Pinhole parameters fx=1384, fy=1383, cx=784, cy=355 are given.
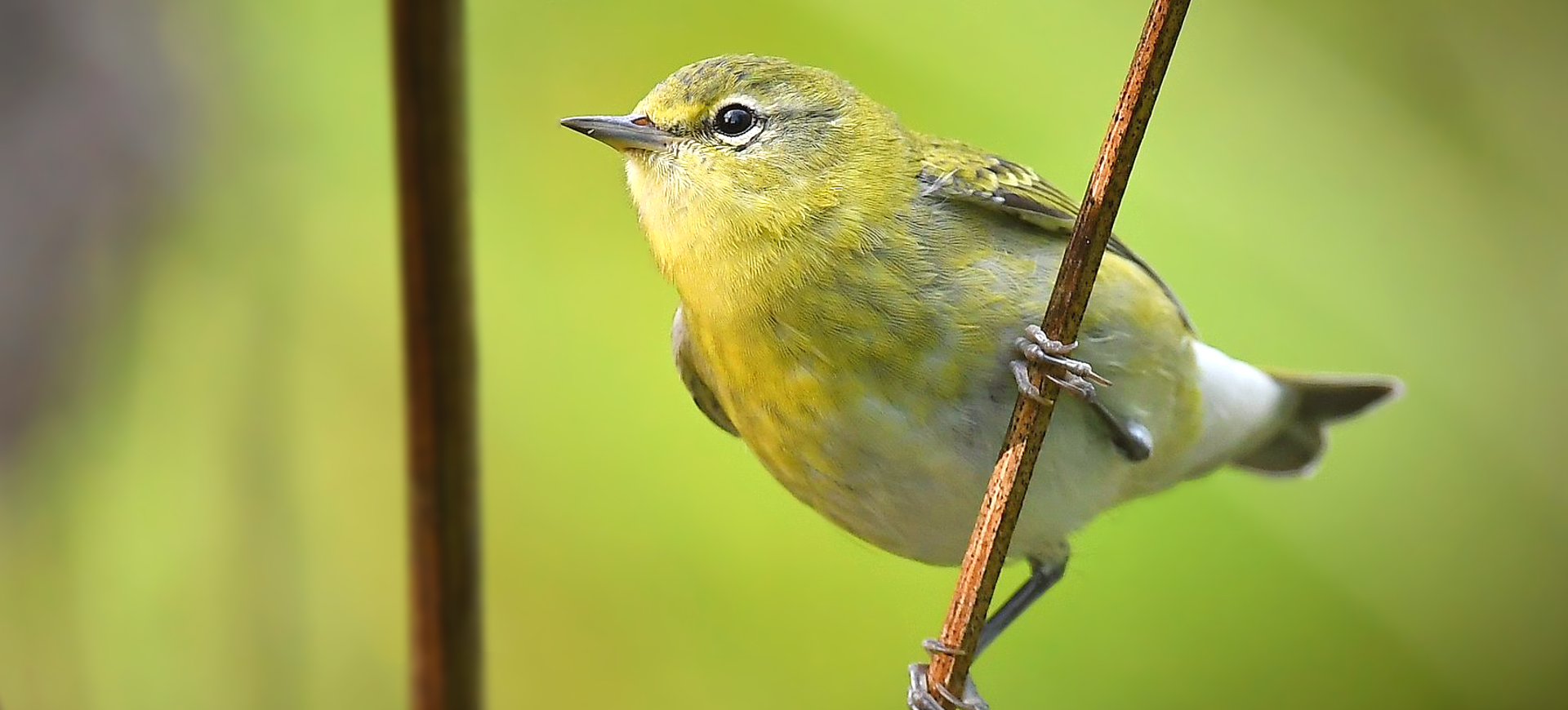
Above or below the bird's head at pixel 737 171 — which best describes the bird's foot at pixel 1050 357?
below

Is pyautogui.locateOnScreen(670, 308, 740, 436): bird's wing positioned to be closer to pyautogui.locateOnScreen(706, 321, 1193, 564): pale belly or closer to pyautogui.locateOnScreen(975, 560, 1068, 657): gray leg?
pyautogui.locateOnScreen(706, 321, 1193, 564): pale belly

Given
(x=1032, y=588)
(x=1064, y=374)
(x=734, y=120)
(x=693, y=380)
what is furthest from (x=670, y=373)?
(x=1064, y=374)

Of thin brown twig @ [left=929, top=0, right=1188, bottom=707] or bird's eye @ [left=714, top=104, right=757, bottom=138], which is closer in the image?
thin brown twig @ [left=929, top=0, right=1188, bottom=707]

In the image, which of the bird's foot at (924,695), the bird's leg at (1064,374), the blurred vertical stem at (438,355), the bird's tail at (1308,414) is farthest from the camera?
the bird's tail at (1308,414)

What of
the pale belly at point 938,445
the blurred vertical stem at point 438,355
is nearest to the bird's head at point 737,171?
the pale belly at point 938,445

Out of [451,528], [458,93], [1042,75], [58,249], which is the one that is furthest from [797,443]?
[58,249]

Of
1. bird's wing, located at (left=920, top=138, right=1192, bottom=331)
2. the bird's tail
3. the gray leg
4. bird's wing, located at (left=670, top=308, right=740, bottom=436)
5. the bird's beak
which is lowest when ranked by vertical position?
the gray leg

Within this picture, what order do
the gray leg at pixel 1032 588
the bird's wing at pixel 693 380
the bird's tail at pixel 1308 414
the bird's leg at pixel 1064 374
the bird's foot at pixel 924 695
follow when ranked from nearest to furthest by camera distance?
1. the bird's leg at pixel 1064 374
2. the bird's foot at pixel 924 695
3. the bird's wing at pixel 693 380
4. the gray leg at pixel 1032 588
5. the bird's tail at pixel 1308 414

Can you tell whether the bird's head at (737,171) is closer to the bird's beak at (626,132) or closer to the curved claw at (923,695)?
the bird's beak at (626,132)

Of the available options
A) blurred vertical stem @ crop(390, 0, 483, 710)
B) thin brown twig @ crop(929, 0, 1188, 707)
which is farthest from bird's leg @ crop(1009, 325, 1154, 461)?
blurred vertical stem @ crop(390, 0, 483, 710)
